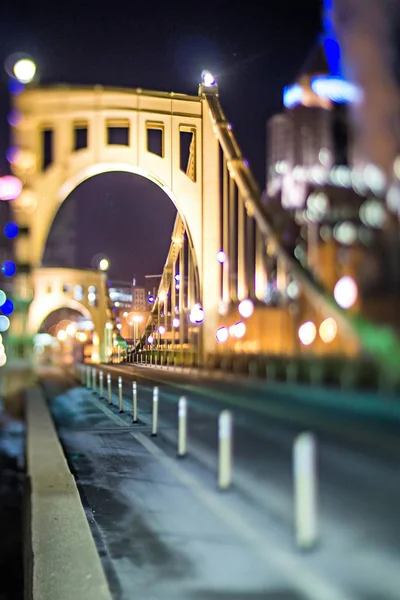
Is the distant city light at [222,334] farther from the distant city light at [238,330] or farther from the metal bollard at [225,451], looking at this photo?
the metal bollard at [225,451]

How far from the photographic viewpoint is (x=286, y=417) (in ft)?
14.0

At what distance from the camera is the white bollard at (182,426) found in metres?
7.02

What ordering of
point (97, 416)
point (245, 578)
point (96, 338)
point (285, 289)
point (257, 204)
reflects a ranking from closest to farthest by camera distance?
1. point (245, 578)
2. point (285, 289)
3. point (257, 204)
4. point (97, 416)
5. point (96, 338)

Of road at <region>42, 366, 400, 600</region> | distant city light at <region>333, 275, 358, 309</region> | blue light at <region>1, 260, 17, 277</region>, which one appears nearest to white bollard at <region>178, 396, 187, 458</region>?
road at <region>42, 366, 400, 600</region>

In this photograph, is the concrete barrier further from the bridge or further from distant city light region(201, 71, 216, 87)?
distant city light region(201, 71, 216, 87)

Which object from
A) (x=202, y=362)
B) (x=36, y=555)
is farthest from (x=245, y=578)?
(x=202, y=362)

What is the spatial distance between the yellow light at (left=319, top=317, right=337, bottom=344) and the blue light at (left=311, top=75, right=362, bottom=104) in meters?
1.08

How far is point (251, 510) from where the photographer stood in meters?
5.05

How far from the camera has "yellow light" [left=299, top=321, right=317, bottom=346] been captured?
3781 millimetres

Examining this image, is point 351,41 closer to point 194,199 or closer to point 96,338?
point 194,199

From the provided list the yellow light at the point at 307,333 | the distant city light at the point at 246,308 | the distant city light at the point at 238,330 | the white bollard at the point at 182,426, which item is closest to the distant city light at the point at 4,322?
the white bollard at the point at 182,426

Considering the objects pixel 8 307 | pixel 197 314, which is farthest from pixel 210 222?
pixel 8 307

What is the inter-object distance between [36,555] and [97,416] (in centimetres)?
552

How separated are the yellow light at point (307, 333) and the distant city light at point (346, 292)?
208 mm
